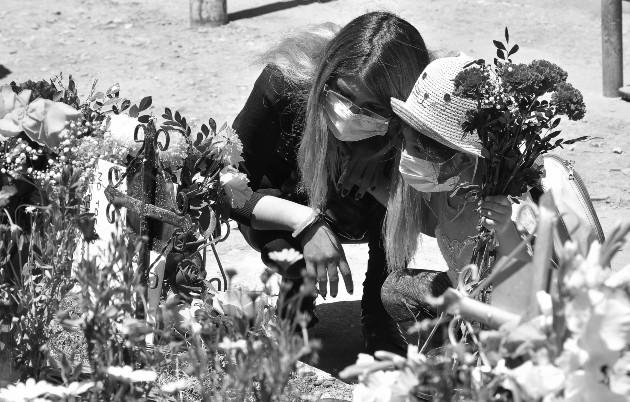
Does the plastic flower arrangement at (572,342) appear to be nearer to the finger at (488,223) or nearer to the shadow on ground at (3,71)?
the finger at (488,223)

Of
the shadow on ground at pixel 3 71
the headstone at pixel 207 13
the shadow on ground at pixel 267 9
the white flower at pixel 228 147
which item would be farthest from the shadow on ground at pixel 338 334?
the shadow on ground at pixel 267 9

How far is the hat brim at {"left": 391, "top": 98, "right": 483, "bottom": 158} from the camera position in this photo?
2.23 metres

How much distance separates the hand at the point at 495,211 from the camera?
207cm

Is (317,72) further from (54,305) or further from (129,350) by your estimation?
(129,350)

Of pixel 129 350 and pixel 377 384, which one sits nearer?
pixel 377 384

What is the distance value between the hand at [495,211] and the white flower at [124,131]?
0.88m

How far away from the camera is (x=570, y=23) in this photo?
7156mm

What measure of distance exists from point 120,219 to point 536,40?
5.09m

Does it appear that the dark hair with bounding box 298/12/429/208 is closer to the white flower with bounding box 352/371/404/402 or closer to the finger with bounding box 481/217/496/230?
the finger with bounding box 481/217/496/230

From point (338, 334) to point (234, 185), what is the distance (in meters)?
0.86

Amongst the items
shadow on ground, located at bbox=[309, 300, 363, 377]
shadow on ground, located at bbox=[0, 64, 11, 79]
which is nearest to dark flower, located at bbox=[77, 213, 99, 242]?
shadow on ground, located at bbox=[309, 300, 363, 377]

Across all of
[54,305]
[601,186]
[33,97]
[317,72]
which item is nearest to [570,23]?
[601,186]

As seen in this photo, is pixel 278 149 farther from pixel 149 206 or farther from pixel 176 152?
pixel 149 206

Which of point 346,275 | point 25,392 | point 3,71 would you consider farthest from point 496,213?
point 3,71
